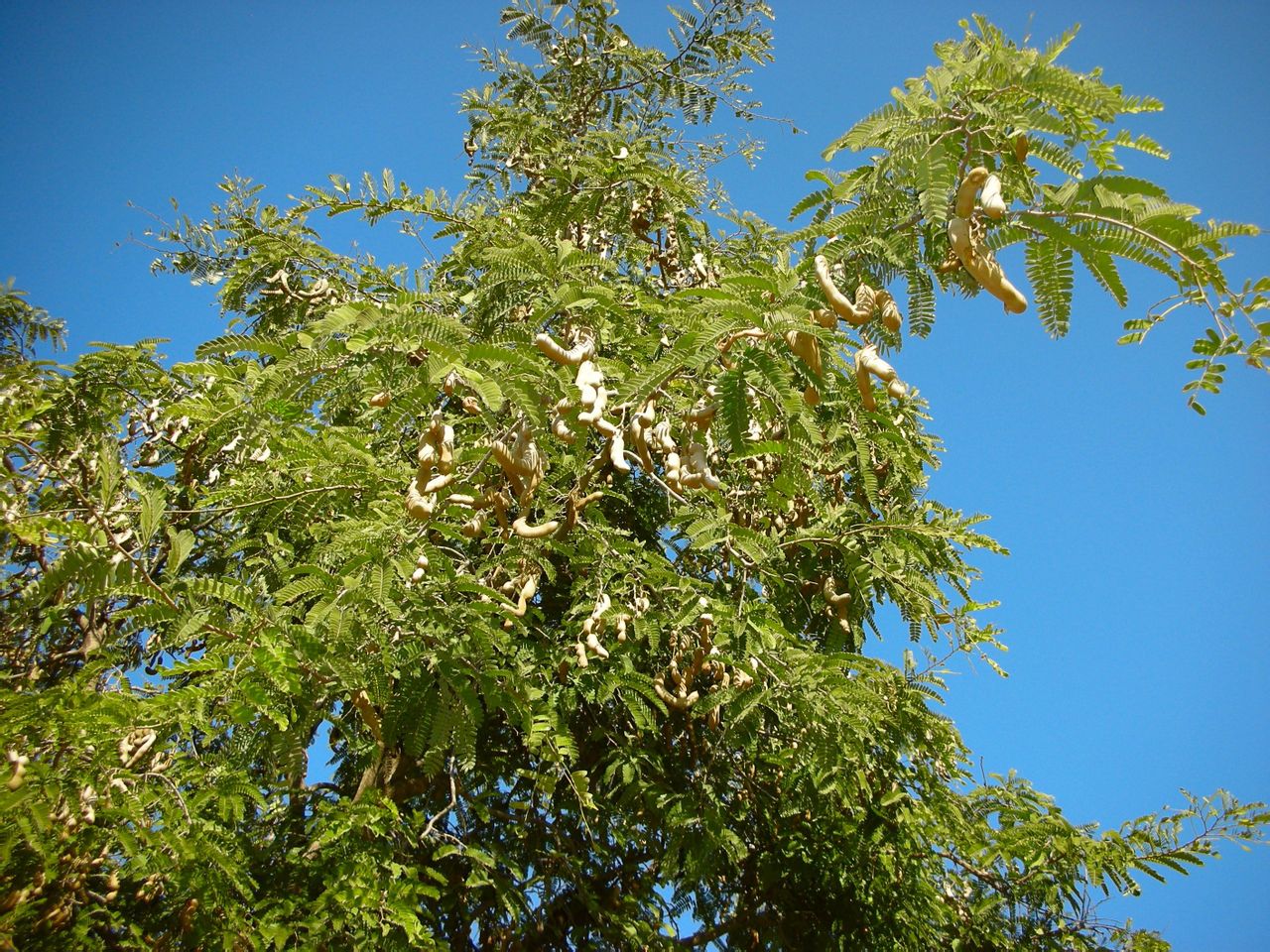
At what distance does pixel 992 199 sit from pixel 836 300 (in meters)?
0.39

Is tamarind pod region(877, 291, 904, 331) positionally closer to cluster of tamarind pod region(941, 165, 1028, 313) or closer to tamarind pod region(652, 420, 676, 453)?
cluster of tamarind pod region(941, 165, 1028, 313)

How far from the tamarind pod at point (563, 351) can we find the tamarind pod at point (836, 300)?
668 mm

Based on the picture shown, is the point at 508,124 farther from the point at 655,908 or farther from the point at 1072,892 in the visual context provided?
the point at 1072,892

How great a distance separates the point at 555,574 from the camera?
355 centimetres

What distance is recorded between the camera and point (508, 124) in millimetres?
5316

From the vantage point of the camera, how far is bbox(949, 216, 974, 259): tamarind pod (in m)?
1.67

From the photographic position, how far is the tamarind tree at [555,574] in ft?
6.72

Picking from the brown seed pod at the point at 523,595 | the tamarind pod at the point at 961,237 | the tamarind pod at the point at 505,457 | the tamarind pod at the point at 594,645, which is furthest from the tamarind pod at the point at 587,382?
the tamarind pod at the point at 594,645

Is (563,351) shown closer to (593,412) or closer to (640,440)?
(593,412)

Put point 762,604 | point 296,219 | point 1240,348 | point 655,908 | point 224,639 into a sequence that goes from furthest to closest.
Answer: point 296,219
point 655,908
point 762,604
point 224,639
point 1240,348

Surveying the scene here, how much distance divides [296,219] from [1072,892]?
232 inches

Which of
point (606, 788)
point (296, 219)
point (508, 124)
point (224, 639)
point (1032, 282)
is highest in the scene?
point (508, 124)

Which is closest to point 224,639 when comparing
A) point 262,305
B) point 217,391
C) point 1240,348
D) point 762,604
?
point 217,391

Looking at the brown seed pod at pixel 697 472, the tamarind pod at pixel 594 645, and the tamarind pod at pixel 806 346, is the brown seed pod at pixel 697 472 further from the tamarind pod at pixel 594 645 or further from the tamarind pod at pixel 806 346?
the tamarind pod at pixel 594 645
